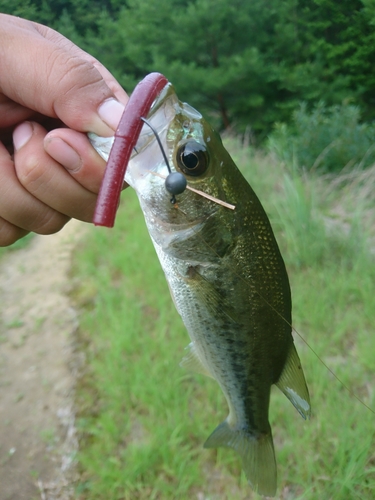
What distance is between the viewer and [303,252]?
3.36 metres

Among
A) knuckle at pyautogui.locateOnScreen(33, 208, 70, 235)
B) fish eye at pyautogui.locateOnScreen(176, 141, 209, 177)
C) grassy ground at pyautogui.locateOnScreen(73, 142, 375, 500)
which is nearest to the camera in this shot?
fish eye at pyautogui.locateOnScreen(176, 141, 209, 177)

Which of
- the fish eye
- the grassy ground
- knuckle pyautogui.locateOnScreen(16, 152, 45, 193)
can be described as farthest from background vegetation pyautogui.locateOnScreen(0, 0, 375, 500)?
the fish eye

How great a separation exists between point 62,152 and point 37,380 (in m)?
2.78

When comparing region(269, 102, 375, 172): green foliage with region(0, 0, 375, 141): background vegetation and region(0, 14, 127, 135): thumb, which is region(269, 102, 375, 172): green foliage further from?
region(0, 14, 127, 135): thumb

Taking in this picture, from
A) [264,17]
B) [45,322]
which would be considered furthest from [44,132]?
[264,17]

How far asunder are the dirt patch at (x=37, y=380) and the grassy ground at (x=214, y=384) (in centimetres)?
18

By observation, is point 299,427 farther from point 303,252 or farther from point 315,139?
point 315,139

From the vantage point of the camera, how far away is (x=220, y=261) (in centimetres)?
115

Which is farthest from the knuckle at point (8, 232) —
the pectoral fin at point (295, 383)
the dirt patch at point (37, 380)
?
the dirt patch at point (37, 380)

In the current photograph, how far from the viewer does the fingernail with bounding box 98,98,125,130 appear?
41.3 inches

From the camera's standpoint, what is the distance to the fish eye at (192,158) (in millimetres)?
1025

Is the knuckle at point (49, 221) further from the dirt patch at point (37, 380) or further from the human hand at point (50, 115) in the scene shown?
the dirt patch at point (37, 380)

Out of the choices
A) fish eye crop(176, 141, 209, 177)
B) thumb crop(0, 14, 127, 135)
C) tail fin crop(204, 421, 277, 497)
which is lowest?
tail fin crop(204, 421, 277, 497)

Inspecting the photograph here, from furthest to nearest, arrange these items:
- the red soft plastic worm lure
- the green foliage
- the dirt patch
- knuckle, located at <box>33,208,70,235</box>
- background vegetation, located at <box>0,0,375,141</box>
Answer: the green foliage
background vegetation, located at <box>0,0,375,141</box>
the dirt patch
knuckle, located at <box>33,208,70,235</box>
the red soft plastic worm lure
